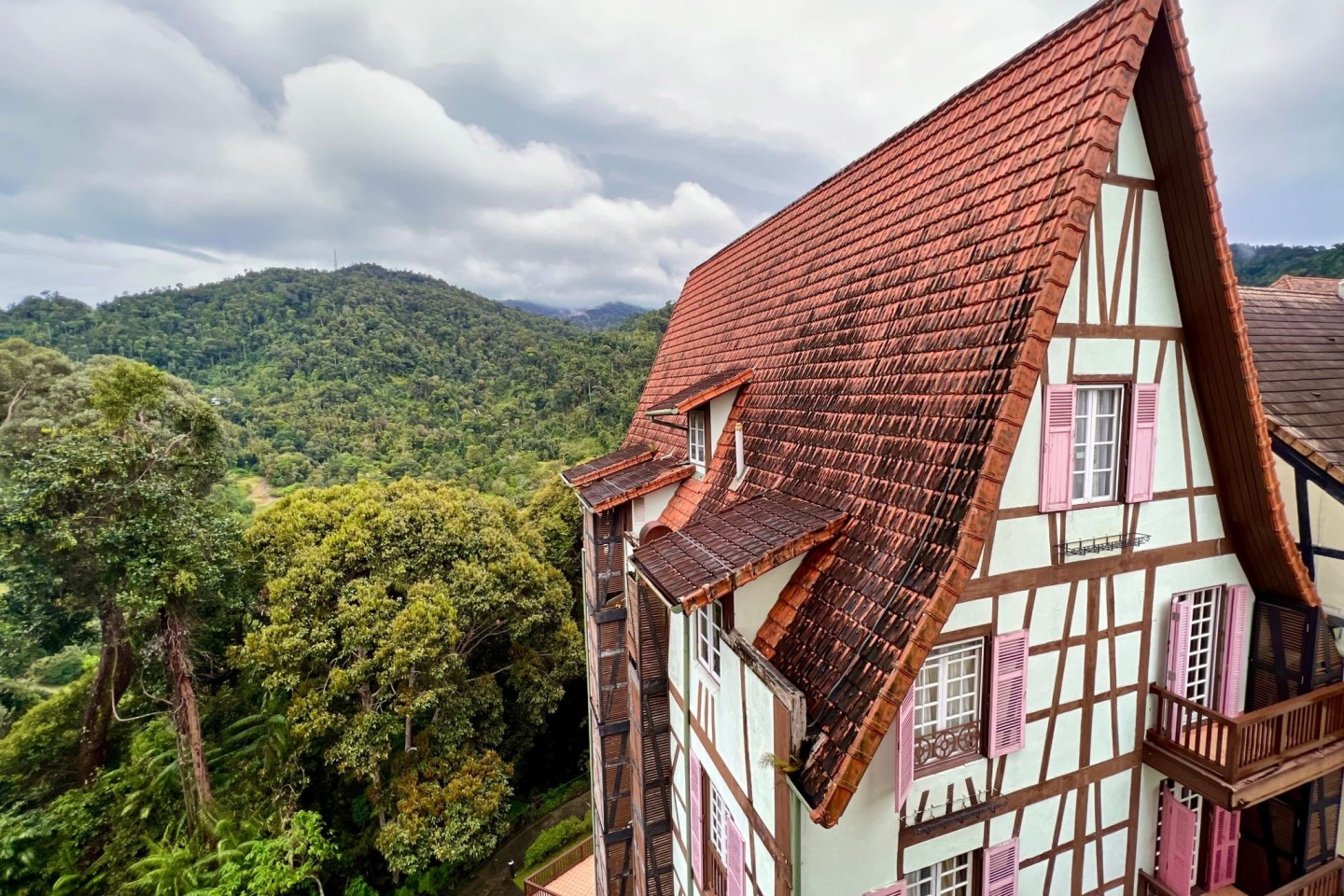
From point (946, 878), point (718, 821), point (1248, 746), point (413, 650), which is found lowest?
point (413, 650)

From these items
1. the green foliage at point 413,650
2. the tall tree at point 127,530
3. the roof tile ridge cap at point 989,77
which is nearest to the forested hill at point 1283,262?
the roof tile ridge cap at point 989,77

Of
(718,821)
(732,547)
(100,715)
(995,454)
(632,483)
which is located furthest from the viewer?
(100,715)

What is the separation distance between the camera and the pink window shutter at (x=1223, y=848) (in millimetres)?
6723

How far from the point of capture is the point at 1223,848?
683cm

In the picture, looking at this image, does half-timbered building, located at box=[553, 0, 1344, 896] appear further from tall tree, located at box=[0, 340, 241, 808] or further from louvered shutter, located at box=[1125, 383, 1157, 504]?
tall tree, located at box=[0, 340, 241, 808]

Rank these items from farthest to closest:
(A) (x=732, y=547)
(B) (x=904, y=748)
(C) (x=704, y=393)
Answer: (C) (x=704, y=393)
(A) (x=732, y=547)
(B) (x=904, y=748)

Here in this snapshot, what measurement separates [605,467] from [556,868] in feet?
41.0

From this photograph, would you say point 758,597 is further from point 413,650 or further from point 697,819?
point 413,650

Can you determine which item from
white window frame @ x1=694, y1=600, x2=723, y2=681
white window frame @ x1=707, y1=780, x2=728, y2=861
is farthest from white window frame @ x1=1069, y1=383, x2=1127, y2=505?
white window frame @ x1=707, y1=780, x2=728, y2=861

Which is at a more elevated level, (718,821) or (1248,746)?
(1248,746)

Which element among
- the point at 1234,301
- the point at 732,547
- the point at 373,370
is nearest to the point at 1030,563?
the point at 732,547

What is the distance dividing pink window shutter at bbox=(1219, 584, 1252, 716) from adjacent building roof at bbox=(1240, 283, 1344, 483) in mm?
2165

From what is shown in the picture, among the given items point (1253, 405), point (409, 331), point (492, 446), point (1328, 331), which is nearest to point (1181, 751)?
point (1253, 405)

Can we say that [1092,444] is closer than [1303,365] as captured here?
Yes
